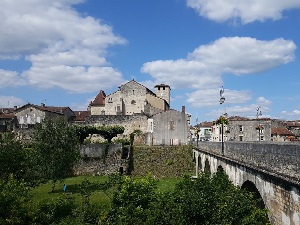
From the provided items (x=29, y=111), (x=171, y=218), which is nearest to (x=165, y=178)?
(x=171, y=218)

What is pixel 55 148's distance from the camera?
34844 millimetres

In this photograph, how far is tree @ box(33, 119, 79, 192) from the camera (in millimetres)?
33844

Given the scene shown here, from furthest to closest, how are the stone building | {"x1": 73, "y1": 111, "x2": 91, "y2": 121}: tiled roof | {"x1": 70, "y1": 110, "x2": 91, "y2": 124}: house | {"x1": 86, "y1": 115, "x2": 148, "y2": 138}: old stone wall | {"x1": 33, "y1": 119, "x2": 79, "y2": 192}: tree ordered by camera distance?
{"x1": 73, "y1": 111, "x2": 91, "y2": 121}: tiled roof, {"x1": 70, "y1": 110, "x2": 91, "y2": 124}: house, {"x1": 86, "y1": 115, "x2": 148, "y2": 138}: old stone wall, the stone building, {"x1": 33, "y1": 119, "x2": 79, "y2": 192}: tree

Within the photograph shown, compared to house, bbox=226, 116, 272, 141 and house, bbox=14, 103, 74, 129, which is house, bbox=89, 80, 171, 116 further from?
house, bbox=226, 116, 272, 141

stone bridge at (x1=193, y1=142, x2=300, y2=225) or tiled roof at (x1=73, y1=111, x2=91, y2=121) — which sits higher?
tiled roof at (x1=73, y1=111, x2=91, y2=121)

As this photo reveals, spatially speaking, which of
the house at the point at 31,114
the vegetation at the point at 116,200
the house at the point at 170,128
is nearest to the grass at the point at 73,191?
the vegetation at the point at 116,200

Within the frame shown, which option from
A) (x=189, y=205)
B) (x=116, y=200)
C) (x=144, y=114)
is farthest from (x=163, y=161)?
(x=189, y=205)

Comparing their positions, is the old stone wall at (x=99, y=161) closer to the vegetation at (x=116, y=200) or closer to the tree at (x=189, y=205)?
the vegetation at (x=116, y=200)

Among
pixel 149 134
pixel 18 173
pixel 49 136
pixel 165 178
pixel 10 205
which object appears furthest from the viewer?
pixel 149 134

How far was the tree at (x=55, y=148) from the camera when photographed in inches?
1332

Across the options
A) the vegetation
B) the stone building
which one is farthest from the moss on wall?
the vegetation

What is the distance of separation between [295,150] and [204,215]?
4.62 meters

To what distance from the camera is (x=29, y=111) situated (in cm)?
7156

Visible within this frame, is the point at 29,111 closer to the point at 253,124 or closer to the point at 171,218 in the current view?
the point at 253,124
